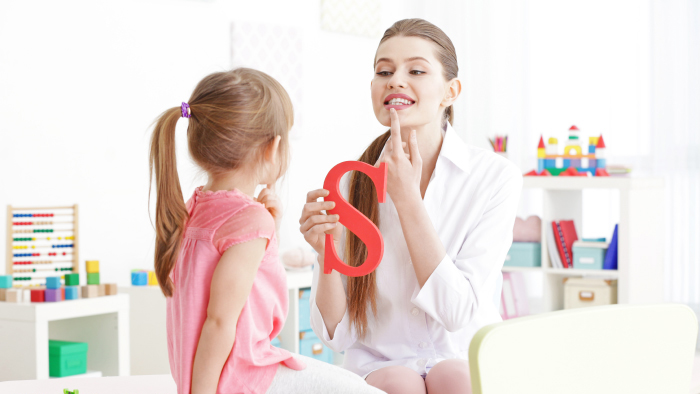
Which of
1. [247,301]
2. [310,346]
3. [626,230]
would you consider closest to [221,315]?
[247,301]

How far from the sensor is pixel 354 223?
1.30 m

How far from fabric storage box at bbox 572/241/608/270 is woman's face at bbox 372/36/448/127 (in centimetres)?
223

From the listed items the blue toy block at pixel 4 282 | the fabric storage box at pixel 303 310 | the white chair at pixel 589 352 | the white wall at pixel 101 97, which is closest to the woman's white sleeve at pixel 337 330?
the white chair at pixel 589 352

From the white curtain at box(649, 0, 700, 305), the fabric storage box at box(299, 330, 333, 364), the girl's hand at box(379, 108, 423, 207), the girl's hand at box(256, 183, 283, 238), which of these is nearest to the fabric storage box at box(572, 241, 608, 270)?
the white curtain at box(649, 0, 700, 305)

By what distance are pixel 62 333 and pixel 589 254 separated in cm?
241

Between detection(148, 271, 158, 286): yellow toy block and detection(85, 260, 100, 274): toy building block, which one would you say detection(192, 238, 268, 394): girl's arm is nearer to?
detection(85, 260, 100, 274): toy building block

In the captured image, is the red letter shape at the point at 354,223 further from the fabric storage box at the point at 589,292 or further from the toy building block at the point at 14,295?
the fabric storage box at the point at 589,292

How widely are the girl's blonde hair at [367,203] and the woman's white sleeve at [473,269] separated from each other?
126mm

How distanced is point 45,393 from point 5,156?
5.70 feet

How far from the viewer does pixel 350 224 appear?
130 centimetres

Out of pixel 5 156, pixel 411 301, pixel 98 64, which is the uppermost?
pixel 98 64

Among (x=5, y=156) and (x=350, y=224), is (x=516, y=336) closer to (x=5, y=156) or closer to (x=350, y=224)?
(x=350, y=224)

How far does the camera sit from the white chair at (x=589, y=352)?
69 cm

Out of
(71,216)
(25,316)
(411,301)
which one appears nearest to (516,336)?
(411,301)
